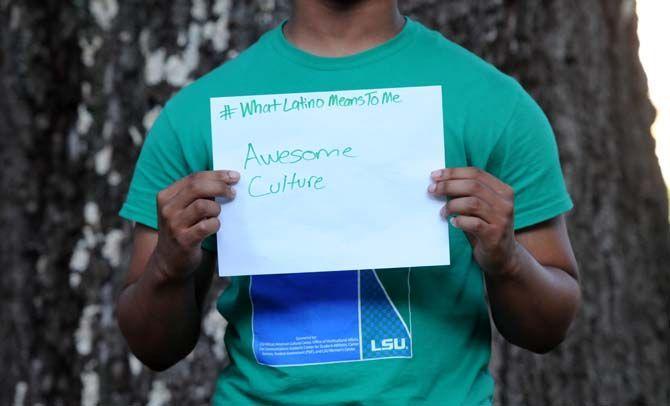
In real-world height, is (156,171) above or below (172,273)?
above

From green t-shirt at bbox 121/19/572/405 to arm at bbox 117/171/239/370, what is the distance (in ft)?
0.28

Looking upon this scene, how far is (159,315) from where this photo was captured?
2223mm

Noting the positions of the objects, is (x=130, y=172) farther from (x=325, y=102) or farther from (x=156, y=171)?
(x=325, y=102)

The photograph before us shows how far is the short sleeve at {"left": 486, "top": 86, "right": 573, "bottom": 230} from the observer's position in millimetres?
2162

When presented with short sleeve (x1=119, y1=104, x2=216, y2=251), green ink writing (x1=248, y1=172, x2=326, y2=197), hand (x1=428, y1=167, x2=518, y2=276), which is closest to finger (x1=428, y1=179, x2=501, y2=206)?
hand (x1=428, y1=167, x2=518, y2=276)

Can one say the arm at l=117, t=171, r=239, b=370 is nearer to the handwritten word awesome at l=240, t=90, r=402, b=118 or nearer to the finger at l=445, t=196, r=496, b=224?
the handwritten word awesome at l=240, t=90, r=402, b=118

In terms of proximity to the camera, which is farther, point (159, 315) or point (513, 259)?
point (159, 315)

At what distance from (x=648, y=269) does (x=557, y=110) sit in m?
0.63

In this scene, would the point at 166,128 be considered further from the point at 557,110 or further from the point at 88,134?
the point at 557,110

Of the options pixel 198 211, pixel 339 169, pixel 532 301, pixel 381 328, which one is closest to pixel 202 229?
pixel 198 211

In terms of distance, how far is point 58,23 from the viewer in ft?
11.9

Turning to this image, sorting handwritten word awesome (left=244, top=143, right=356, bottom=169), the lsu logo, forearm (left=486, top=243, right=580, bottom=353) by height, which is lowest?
the lsu logo

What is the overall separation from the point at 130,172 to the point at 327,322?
1.58 meters

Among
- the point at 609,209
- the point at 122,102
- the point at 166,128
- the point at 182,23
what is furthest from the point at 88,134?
the point at 609,209
